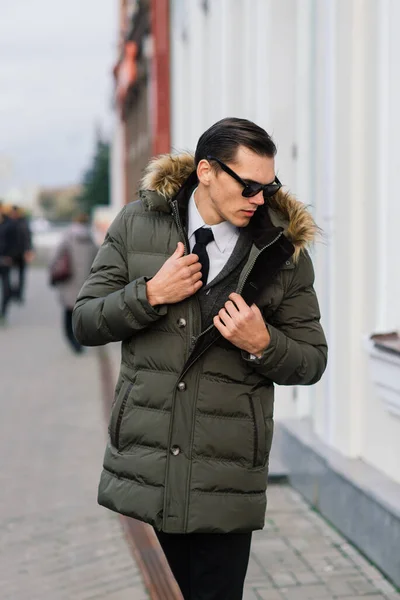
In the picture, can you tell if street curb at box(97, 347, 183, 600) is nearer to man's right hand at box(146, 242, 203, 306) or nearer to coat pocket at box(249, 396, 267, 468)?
coat pocket at box(249, 396, 267, 468)

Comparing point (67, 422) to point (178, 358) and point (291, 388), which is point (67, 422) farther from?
point (178, 358)

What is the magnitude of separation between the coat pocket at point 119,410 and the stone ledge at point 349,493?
1.77 metres

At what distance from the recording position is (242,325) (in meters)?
2.87

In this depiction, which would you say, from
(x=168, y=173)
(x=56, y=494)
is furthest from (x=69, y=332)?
(x=168, y=173)

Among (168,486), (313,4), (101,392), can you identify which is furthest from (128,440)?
(101,392)

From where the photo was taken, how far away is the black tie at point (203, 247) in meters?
3.00

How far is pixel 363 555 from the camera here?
4.98 m

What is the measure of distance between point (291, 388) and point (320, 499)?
1513 mm

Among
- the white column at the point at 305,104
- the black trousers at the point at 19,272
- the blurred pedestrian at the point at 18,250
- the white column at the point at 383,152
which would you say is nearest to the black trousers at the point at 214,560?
the white column at the point at 383,152

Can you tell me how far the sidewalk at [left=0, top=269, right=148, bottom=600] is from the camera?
481 cm

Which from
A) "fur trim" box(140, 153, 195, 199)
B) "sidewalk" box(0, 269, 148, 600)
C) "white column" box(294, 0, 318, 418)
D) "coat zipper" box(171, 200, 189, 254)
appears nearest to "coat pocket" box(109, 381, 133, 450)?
"coat zipper" box(171, 200, 189, 254)

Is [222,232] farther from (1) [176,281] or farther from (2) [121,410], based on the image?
(2) [121,410]

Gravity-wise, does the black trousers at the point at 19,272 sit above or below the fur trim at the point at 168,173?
below

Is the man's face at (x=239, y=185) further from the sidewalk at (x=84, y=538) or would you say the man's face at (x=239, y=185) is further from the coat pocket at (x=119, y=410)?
the sidewalk at (x=84, y=538)
